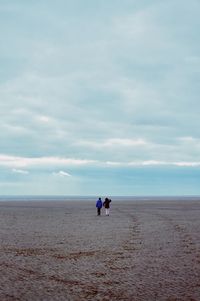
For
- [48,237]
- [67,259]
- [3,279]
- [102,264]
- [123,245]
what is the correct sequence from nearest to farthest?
[3,279], [102,264], [67,259], [123,245], [48,237]

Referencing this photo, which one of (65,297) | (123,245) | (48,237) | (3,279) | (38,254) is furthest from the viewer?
(48,237)

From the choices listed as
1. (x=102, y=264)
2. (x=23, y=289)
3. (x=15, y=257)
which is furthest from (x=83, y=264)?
(x=23, y=289)

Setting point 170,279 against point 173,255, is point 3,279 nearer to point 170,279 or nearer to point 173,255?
point 170,279

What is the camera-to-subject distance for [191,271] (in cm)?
1725

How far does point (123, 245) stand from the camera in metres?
25.2

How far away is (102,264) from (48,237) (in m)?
11.6

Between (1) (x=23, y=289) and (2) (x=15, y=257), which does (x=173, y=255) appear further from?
(1) (x=23, y=289)

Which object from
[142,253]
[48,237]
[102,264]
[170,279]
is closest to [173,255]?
[142,253]

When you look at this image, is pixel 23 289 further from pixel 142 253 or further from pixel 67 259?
pixel 142 253

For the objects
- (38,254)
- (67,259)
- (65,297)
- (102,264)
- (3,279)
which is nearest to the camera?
(65,297)

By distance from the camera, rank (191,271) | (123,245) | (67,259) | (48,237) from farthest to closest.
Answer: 1. (48,237)
2. (123,245)
3. (67,259)
4. (191,271)

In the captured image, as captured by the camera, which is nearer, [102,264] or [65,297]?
[65,297]

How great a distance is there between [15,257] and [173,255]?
730 centimetres

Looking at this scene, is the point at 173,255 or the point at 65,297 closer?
the point at 65,297
